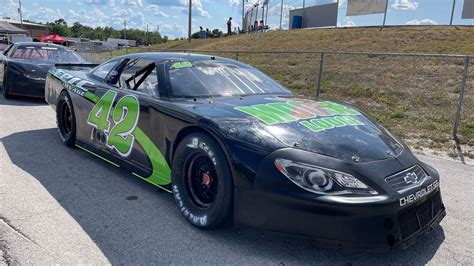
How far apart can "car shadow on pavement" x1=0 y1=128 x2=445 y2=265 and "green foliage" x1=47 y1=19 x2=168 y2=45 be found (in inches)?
5509

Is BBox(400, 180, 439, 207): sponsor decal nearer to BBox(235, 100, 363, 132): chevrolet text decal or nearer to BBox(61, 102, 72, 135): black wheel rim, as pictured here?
BBox(235, 100, 363, 132): chevrolet text decal

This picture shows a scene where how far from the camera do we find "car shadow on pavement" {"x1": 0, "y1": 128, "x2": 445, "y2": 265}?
2639 mm

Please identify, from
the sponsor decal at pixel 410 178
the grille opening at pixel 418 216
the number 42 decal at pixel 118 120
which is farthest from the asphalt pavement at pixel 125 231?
the sponsor decal at pixel 410 178

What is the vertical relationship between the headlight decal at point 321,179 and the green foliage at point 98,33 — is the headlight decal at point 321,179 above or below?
below

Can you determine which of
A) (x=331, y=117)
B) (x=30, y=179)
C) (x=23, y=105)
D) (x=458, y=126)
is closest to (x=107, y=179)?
(x=30, y=179)

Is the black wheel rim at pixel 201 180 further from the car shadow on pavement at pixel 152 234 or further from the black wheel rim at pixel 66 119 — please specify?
the black wheel rim at pixel 66 119

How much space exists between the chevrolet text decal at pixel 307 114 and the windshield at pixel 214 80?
58 cm

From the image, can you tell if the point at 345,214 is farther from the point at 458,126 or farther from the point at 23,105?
the point at 23,105

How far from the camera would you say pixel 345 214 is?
2299 millimetres

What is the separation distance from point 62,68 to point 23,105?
3.11 m

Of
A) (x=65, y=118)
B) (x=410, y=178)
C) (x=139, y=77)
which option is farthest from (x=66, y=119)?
(x=410, y=178)

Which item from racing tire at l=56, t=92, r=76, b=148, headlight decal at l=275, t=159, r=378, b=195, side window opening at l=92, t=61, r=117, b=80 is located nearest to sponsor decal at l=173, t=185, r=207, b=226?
headlight decal at l=275, t=159, r=378, b=195

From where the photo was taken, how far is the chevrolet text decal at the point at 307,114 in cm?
292

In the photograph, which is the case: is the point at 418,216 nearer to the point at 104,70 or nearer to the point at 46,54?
the point at 104,70
